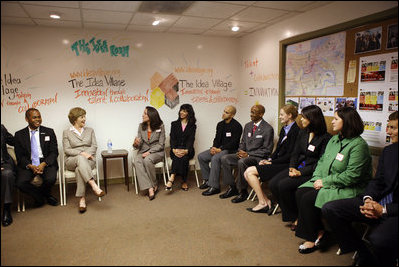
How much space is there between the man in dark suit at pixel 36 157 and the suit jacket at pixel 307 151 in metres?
3.00

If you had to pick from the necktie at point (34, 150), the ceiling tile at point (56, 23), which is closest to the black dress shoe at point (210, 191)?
the necktie at point (34, 150)

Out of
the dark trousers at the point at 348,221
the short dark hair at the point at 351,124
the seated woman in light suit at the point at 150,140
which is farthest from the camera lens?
the seated woman in light suit at the point at 150,140

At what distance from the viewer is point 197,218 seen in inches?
137

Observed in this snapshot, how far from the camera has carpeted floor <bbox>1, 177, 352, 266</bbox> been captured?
8.43 feet

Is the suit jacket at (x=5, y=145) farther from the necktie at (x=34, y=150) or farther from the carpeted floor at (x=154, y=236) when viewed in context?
the carpeted floor at (x=154, y=236)

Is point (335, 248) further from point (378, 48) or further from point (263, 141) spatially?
point (378, 48)

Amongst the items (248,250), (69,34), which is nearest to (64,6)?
(69,34)

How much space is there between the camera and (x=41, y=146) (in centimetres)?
395

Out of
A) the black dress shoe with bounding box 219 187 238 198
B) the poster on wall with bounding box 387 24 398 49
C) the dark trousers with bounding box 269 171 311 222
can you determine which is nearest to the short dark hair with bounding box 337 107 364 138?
the dark trousers with bounding box 269 171 311 222

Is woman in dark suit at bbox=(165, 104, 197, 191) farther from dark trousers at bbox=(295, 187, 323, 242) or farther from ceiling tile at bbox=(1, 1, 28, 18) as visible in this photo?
ceiling tile at bbox=(1, 1, 28, 18)

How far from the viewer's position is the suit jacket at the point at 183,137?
468 centimetres

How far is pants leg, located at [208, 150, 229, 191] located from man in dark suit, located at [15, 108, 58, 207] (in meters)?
2.10

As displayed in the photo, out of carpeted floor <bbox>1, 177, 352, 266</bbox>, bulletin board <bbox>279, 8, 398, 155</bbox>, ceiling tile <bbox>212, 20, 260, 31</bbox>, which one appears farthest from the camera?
ceiling tile <bbox>212, 20, 260, 31</bbox>

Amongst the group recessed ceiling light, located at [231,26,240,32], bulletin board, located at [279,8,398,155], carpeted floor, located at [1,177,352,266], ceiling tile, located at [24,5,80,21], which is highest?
recessed ceiling light, located at [231,26,240,32]
